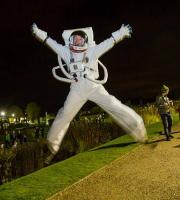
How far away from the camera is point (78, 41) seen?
311 inches

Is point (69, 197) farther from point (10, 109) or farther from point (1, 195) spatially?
point (10, 109)

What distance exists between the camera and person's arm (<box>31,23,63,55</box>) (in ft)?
26.0

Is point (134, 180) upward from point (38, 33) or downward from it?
downward

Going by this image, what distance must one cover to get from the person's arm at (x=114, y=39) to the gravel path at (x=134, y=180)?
2595 millimetres

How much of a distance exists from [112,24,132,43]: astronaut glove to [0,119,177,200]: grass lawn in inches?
124

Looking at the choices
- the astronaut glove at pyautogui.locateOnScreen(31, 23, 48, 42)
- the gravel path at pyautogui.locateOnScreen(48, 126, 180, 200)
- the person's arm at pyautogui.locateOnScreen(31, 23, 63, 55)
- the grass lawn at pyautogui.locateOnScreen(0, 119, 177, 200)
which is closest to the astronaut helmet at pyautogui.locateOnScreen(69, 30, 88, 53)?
the person's arm at pyautogui.locateOnScreen(31, 23, 63, 55)

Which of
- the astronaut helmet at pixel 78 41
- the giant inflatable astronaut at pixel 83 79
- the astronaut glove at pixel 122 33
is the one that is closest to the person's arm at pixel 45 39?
the giant inflatable astronaut at pixel 83 79

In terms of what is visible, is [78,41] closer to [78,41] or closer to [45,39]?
[78,41]

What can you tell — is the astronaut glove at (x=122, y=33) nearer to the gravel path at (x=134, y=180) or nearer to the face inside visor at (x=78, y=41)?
the face inside visor at (x=78, y=41)

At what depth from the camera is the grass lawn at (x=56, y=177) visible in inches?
368

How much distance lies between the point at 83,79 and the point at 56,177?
3704 mm

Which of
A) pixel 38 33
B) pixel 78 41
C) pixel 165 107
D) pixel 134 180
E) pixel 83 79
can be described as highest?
pixel 38 33

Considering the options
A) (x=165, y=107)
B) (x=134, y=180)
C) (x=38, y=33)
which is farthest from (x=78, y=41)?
(x=165, y=107)

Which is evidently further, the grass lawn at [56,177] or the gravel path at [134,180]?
the grass lawn at [56,177]
